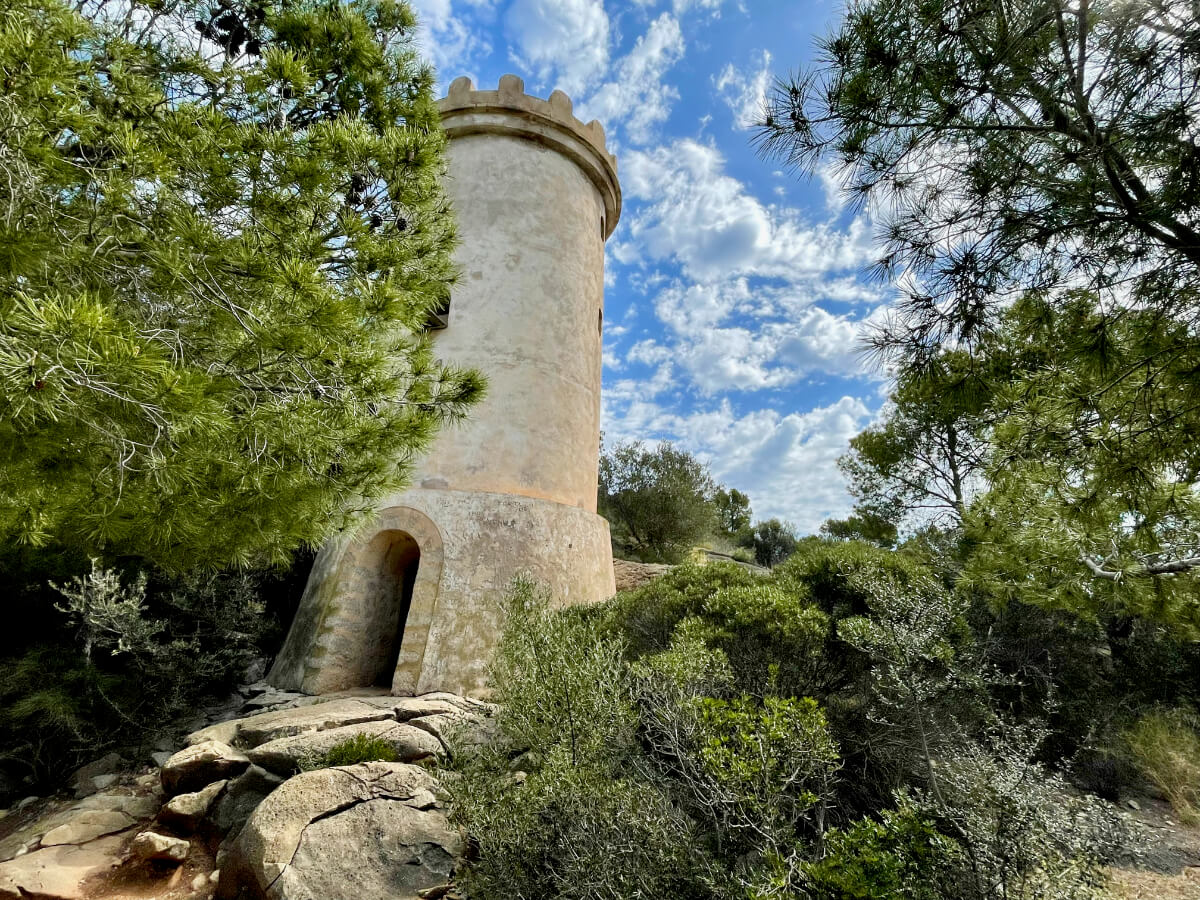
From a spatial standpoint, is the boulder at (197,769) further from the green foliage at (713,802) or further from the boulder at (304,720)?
the green foliage at (713,802)

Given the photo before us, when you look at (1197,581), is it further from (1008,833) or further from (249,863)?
(249,863)

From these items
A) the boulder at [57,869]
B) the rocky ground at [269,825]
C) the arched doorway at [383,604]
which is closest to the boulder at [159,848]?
the rocky ground at [269,825]

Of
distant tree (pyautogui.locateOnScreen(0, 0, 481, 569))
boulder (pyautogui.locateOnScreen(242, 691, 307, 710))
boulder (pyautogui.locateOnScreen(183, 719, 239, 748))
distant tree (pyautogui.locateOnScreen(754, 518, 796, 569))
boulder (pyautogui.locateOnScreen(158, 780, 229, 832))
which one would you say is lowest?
boulder (pyautogui.locateOnScreen(158, 780, 229, 832))

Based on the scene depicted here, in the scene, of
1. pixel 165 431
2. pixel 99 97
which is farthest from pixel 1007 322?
pixel 99 97

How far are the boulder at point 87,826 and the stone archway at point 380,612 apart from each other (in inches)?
76.5

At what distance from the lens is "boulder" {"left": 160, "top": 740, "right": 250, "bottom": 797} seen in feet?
13.9

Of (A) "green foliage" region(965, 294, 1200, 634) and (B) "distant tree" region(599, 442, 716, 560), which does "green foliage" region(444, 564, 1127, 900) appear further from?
(B) "distant tree" region(599, 442, 716, 560)

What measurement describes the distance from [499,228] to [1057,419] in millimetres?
6953

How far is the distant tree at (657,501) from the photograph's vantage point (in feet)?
55.3

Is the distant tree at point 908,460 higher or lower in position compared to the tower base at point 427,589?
higher

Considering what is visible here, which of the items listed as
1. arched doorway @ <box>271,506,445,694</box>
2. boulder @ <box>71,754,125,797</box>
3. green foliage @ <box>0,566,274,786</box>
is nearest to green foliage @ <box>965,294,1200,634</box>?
arched doorway @ <box>271,506,445,694</box>

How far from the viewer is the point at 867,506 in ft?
48.0

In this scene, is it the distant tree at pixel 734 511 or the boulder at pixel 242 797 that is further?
the distant tree at pixel 734 511

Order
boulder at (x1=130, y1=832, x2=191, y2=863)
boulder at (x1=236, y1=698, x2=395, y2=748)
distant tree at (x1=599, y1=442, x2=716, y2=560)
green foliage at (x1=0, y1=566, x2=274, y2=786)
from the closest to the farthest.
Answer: boulder at (x1=130, y1=832, x2=191, y2=863), boulder at (x1=236, y1=698, x2=395, y2=748), green foliage at (x1=0, y1=566, x2=274, y2=786), distant tree at (x1=599, y1=442, x2=716, y2=560)
